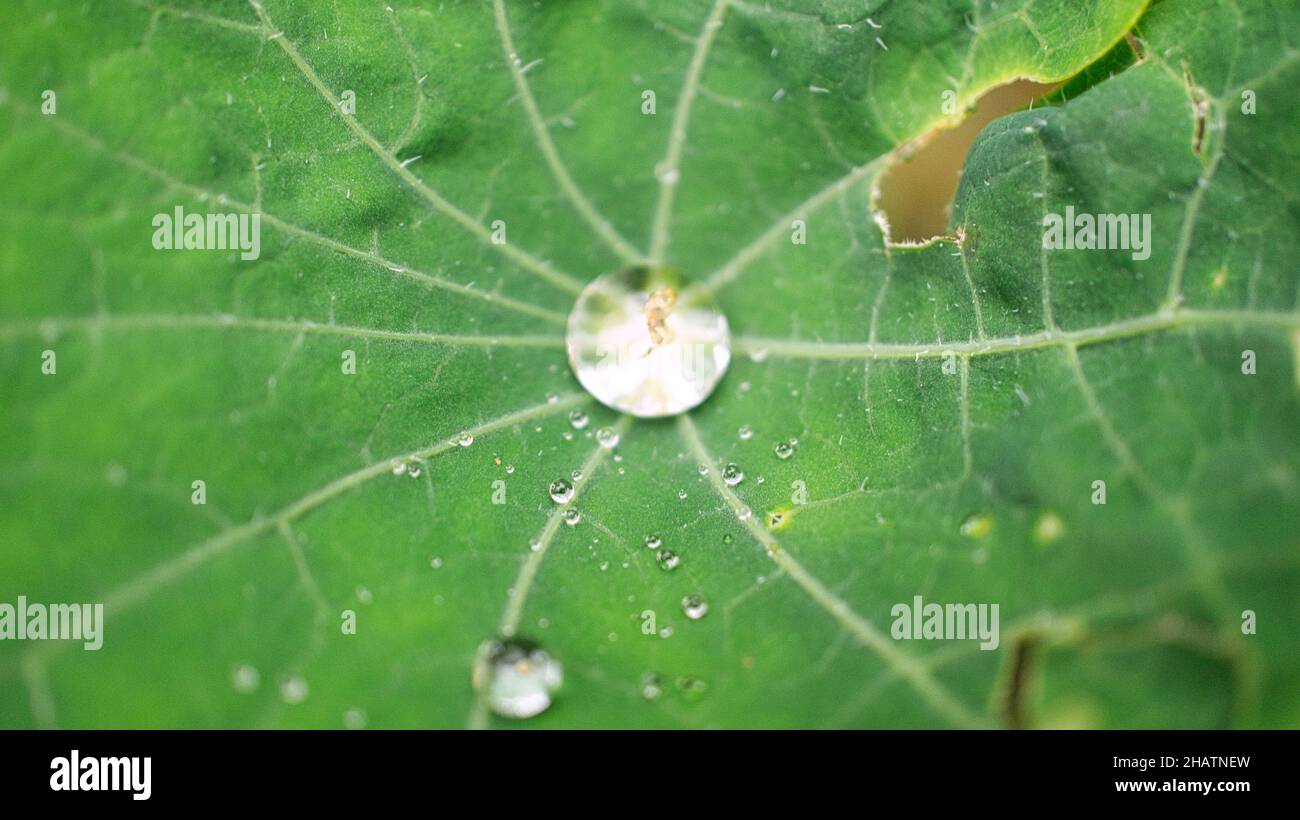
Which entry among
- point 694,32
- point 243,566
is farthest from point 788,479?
point 243,566

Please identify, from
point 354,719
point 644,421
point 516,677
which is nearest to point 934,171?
point 644,421

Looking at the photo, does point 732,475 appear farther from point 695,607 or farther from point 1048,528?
point 1048,528

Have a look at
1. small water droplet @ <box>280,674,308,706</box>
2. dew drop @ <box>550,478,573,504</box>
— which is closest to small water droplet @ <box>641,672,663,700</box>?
dew drop @ <box>550,478,573,504</box>

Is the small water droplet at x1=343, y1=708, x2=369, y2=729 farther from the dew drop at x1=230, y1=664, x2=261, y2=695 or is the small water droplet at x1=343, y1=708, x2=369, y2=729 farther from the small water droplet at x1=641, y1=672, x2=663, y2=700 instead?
the small water droplet at x1=641, y1=672, x2=663, y2=700

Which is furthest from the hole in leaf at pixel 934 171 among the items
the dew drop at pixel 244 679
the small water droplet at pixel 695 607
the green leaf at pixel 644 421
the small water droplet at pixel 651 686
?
the dew drop at pixel 244 679

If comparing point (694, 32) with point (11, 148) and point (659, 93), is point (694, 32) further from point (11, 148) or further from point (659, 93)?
point (11, 148)

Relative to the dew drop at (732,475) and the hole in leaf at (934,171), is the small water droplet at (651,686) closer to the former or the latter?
the dew drop at (732,475)
